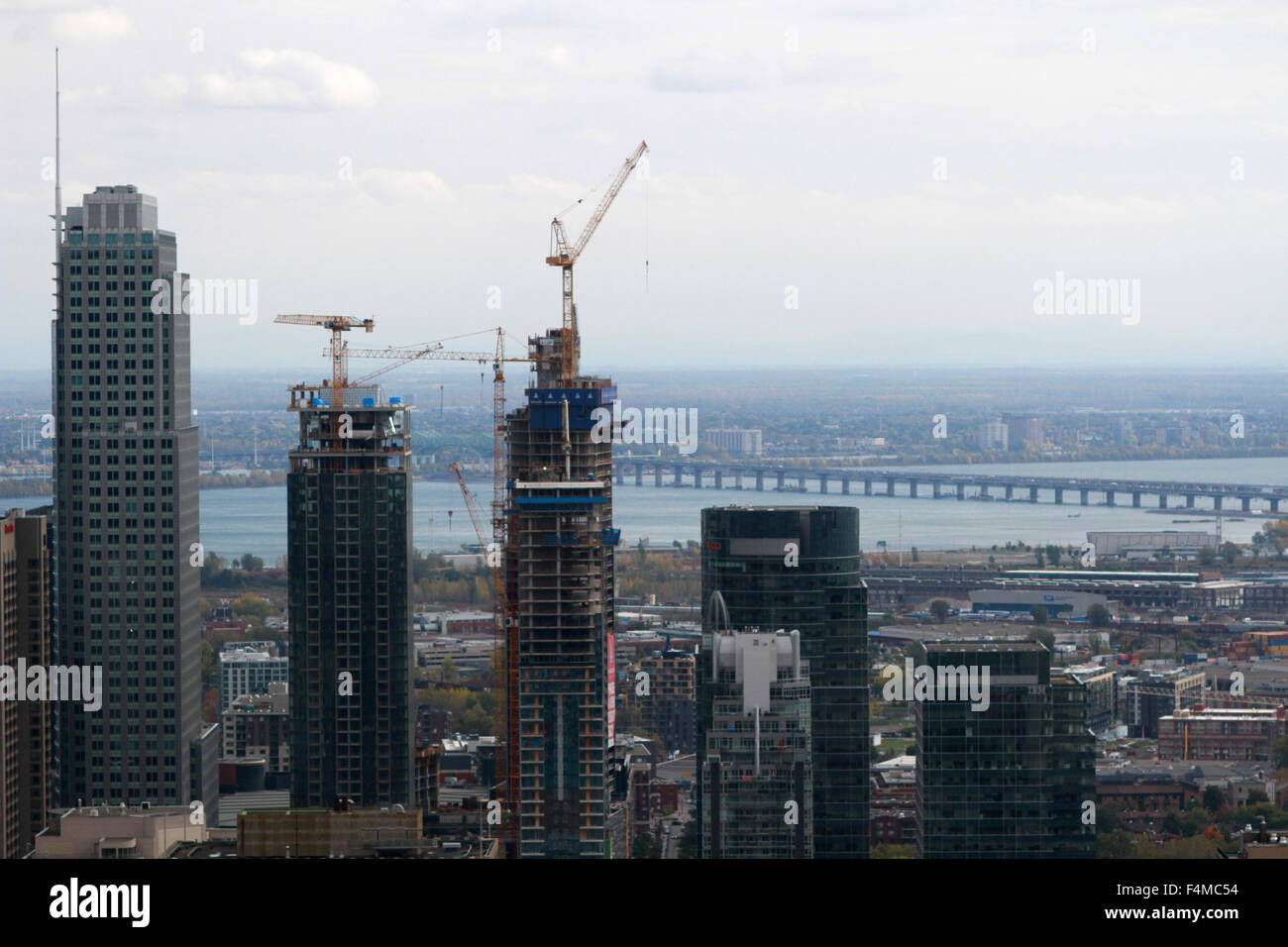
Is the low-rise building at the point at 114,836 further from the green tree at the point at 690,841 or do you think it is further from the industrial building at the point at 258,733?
the industrial building at the point at 258,733

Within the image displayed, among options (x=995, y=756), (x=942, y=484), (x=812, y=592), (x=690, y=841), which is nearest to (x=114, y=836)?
(x=690, y=841)

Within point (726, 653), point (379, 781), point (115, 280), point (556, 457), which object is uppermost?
point (115, 280)

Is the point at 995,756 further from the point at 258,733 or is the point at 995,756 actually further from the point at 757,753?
the point at 258,733

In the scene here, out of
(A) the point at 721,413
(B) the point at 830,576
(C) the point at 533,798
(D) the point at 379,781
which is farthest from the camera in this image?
(A) the point at 721,413

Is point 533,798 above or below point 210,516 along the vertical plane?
below

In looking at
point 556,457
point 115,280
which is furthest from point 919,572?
point 115,280
